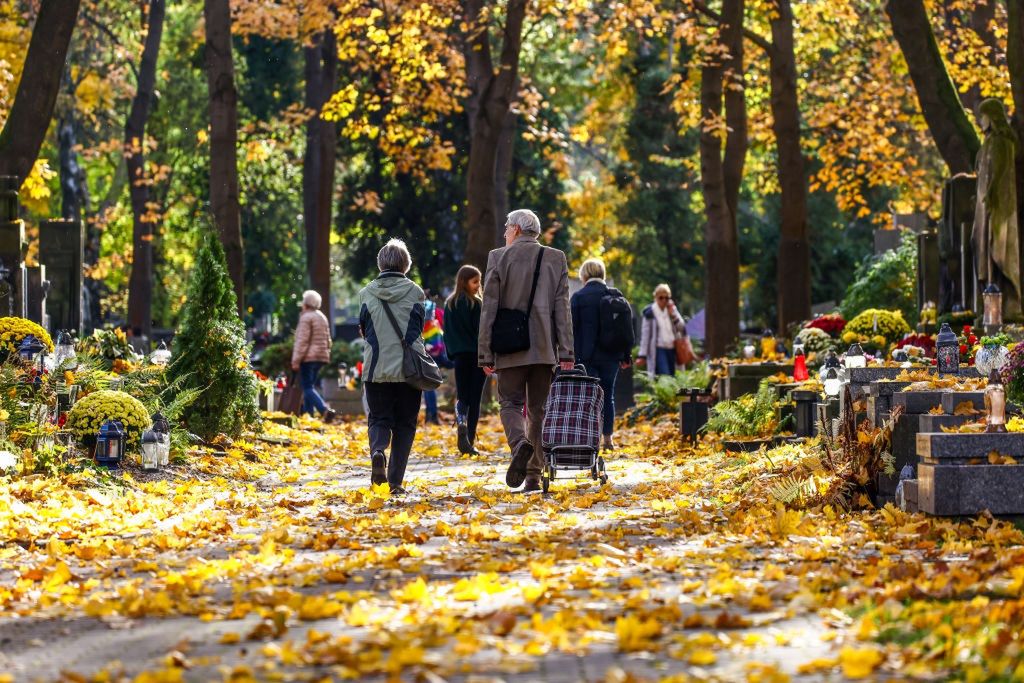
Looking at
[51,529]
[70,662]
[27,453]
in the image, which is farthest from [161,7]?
[70,662]

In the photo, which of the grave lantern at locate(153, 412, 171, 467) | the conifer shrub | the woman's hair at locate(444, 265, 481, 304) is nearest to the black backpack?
the woman's hair at locate(444, 265, 481, 304)

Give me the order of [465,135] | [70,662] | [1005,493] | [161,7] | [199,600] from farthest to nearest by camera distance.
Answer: [465,135], [161,7], [1005,493], [199,600], [70,662]

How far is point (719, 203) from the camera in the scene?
29.0 m

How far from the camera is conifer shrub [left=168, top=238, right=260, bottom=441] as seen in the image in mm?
18641

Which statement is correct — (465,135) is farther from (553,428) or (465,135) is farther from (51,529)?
(51,529)

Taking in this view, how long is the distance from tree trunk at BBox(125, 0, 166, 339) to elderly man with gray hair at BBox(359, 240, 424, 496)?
80.2 feet

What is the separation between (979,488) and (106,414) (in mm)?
7776

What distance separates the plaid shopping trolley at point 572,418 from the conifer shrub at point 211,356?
217 inches

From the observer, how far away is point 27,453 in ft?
44.3

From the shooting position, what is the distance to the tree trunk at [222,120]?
81.0 ft

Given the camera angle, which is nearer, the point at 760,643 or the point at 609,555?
the point at 760,643

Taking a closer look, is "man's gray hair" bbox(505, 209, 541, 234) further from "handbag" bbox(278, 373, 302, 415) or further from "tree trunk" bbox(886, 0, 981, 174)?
"handbag" bbox(278, 373, 302, 415)

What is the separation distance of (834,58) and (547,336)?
89.9 feet

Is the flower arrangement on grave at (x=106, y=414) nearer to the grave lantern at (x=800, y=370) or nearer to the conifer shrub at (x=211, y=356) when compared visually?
the conifer shrub at (x=211, y=356)
